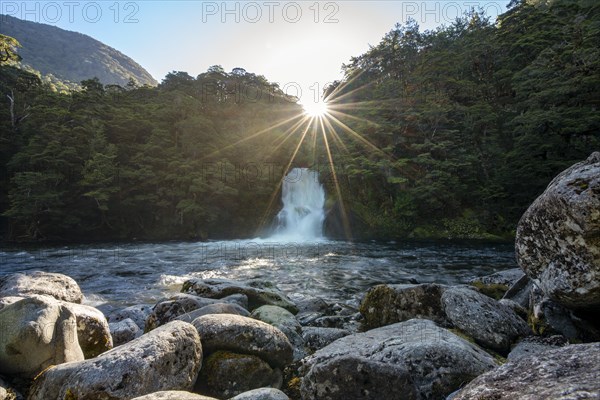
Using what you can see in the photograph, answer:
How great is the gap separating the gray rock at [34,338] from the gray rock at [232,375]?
184cm

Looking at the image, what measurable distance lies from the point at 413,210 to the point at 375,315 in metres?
24.4

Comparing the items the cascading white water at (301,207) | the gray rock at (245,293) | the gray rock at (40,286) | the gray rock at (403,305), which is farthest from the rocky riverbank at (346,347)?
the cascading white water at (301,207)

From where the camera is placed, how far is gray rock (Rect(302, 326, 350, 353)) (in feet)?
19.8

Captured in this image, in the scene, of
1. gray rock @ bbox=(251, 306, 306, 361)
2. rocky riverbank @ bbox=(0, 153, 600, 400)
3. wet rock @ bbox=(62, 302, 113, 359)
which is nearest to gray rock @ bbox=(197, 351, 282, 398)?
rocky riverbank @ bbox=(0, 153, 600, 400)

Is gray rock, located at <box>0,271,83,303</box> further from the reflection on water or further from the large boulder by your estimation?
the large boulder

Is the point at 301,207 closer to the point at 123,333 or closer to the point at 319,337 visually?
the point at 319,337

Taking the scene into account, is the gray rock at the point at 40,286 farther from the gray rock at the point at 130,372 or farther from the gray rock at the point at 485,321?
the gray rock at the point at 485,321

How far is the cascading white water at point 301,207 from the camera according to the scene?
97.3ft

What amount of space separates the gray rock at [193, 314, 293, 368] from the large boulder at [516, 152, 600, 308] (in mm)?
3963

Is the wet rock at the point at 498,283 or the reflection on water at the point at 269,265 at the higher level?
the wet rock at the point at 498,283

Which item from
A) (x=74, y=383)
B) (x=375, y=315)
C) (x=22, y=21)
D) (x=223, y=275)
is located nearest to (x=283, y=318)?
(x=375, y=315)

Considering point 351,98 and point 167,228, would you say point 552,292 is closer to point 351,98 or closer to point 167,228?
point 167,228

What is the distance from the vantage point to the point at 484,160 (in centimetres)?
3142

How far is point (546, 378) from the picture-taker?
1912mm
